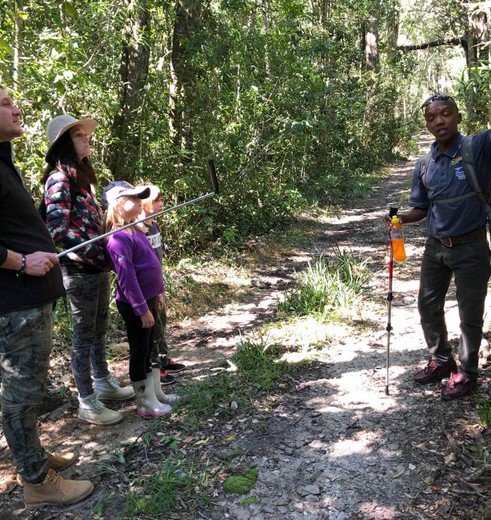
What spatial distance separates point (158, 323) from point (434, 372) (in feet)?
7.82

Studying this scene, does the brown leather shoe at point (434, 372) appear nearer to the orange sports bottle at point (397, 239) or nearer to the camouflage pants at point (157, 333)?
the orange sports bottle at point (397, 239)

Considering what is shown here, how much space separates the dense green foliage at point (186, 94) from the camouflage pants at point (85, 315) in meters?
1.96

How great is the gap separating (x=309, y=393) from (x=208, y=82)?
5923 mm

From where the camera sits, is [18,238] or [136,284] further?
[136,284]

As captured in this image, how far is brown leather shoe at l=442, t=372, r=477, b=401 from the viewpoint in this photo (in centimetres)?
386

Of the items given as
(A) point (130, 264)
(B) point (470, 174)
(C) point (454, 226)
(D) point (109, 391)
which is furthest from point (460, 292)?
(D) point (109, 391)

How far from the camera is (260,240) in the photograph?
954 centimetres

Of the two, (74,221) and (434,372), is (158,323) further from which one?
(434,372)

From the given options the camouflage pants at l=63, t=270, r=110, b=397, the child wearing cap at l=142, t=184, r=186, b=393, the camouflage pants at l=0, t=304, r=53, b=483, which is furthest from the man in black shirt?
the child wearing cap at l=142, t=184, r=186, b=393

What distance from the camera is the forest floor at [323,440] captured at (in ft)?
9.82

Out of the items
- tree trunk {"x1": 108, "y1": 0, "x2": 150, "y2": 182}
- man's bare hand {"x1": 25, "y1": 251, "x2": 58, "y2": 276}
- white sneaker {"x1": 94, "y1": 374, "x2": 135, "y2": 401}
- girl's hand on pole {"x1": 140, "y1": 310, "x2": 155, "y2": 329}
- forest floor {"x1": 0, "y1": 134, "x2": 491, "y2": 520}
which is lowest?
forest floor {"x1": 0, "y1": 134, "x2": 491, "y2": 520}

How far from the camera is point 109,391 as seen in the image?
13.9 feet

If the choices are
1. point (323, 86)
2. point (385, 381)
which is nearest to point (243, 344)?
point (385, 381)

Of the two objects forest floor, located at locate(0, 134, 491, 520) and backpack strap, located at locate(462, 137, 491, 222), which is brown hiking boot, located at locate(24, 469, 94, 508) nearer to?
forest floor, located at locate(0, 134, 491, 520)
